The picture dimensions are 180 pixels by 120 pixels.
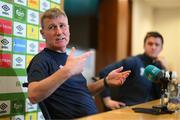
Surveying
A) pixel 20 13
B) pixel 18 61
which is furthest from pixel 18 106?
pixel 20 13

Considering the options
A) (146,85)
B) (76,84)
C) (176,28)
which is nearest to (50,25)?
(76,84)

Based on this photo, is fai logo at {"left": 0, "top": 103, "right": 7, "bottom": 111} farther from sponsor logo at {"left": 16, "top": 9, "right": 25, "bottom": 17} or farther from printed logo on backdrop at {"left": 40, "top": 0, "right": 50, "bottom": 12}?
printed logo on backdrop at {"left": 40, "top": 0, "right": 50, "bottom": 12}

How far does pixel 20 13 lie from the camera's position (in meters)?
2.24

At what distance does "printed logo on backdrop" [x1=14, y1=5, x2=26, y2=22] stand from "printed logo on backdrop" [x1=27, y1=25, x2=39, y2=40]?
0.28 feet

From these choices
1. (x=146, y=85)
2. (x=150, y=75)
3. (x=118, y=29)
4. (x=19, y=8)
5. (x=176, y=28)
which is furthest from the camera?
(x=176, y=28)

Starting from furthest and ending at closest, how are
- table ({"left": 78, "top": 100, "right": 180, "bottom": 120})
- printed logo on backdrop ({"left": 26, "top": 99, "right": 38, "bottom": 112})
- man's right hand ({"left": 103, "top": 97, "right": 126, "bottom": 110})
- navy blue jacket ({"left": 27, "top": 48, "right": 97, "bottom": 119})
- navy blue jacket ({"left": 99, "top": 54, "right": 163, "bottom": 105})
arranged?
navy blue jacket ({"left": 99, "top": 54, "right": 163, "bottom": 105})
man's right hand ({"left": 103, "top": 97, "right": 126, "bottom": 110})
printed logo on backdrop ({"left": 26, "top": 99, "right": 38, "bottom": 112})
navy blue jacket ({"left": 27, "top": 48, "right": 97, "bottom": 119})
table ({"left": 78, "top": 100, "right": 180, "bottom": 120})

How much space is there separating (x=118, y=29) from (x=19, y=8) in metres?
3.03

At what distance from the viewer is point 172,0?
6082 mm

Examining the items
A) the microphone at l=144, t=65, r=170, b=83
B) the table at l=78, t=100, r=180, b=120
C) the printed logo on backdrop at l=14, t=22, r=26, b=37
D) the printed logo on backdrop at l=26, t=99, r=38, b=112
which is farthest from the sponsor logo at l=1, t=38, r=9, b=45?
the microphone at l=144, t=65, r=170, b=83

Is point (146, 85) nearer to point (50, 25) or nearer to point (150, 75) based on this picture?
point (150, 75)

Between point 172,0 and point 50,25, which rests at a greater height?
point 172,0

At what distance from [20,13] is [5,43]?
0.27 m

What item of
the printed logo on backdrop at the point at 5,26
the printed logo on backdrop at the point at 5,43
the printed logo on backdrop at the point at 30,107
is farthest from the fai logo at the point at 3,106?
the printed logo on backdrop at the point at 5,26

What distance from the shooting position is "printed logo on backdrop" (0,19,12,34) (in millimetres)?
2062
